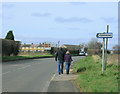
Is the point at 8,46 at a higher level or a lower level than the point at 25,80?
higher

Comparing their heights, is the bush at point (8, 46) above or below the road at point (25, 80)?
above

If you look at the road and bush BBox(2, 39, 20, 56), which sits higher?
bush BBox(2, 39, 20, 56)

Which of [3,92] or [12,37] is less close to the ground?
[12,37]

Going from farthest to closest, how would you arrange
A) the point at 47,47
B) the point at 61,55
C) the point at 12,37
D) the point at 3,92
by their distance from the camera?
the point at 47,47 < the point at 12,37 < the point at 61,55 < the point at 3,92

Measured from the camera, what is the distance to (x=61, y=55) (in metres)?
12.4

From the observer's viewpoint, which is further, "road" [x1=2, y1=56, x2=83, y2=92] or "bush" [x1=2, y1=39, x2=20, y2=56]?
"bush" [x1=2, y1=39, x2=20, y2=56]

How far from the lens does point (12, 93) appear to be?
291 inches

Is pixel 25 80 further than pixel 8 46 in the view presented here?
No

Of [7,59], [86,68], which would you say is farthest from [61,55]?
[7,59]

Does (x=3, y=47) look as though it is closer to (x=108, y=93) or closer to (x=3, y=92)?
(x=3, y=92)

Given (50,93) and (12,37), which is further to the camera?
(12,37)

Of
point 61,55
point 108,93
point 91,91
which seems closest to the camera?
point 108,93

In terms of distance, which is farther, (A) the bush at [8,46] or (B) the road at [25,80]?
(A) the bush at [8,46]

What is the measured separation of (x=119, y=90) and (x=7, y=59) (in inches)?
874
